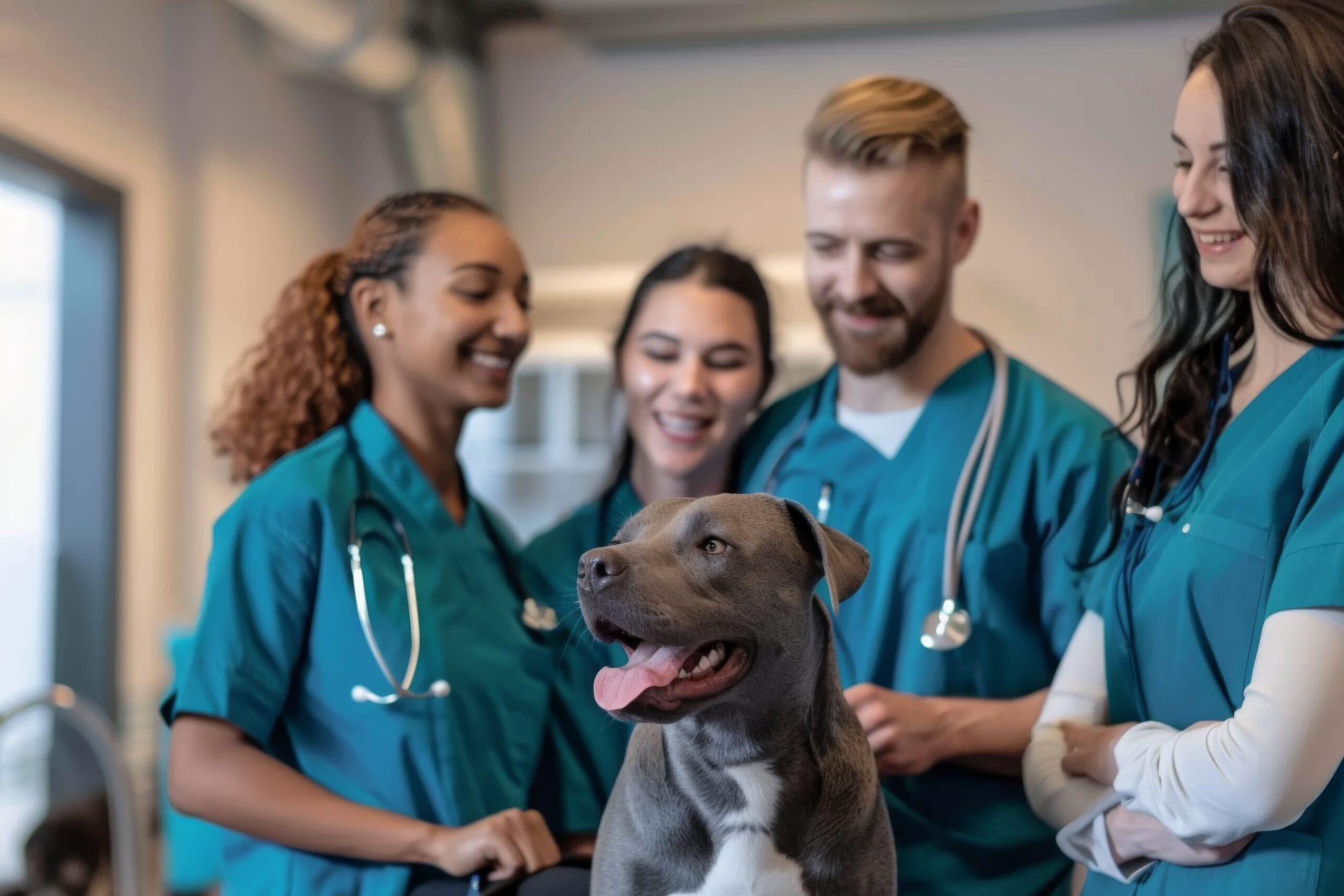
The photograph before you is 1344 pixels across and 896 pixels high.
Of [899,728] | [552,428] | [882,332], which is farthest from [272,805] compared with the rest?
[552,428]

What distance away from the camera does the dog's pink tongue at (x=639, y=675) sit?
863 millimetres

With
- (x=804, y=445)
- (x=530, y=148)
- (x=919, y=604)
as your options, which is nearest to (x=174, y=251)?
(x=530, y=148)

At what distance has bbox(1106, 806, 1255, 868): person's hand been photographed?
3.36ft

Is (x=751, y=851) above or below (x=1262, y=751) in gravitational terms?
below

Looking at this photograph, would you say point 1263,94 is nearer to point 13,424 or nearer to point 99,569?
point 99,569

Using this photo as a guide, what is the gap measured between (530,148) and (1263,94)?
3794mm

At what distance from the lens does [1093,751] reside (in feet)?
3.76

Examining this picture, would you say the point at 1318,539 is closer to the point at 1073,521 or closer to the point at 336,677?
the point at 1073,521

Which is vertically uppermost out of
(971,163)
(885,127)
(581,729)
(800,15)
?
(800,15)

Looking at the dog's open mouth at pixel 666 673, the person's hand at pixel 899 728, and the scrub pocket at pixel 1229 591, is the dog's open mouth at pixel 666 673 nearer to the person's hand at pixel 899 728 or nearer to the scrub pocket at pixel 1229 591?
the person's hand at pixel 899 728

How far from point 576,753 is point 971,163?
3.20 metres

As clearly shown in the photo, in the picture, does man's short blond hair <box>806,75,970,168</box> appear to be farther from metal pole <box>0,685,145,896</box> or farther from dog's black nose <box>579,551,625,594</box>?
metal pole <box>0,685,145,896</box>

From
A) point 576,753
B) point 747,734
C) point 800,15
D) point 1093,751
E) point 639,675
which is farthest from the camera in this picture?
point 800,15

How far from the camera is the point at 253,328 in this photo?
158 inches
